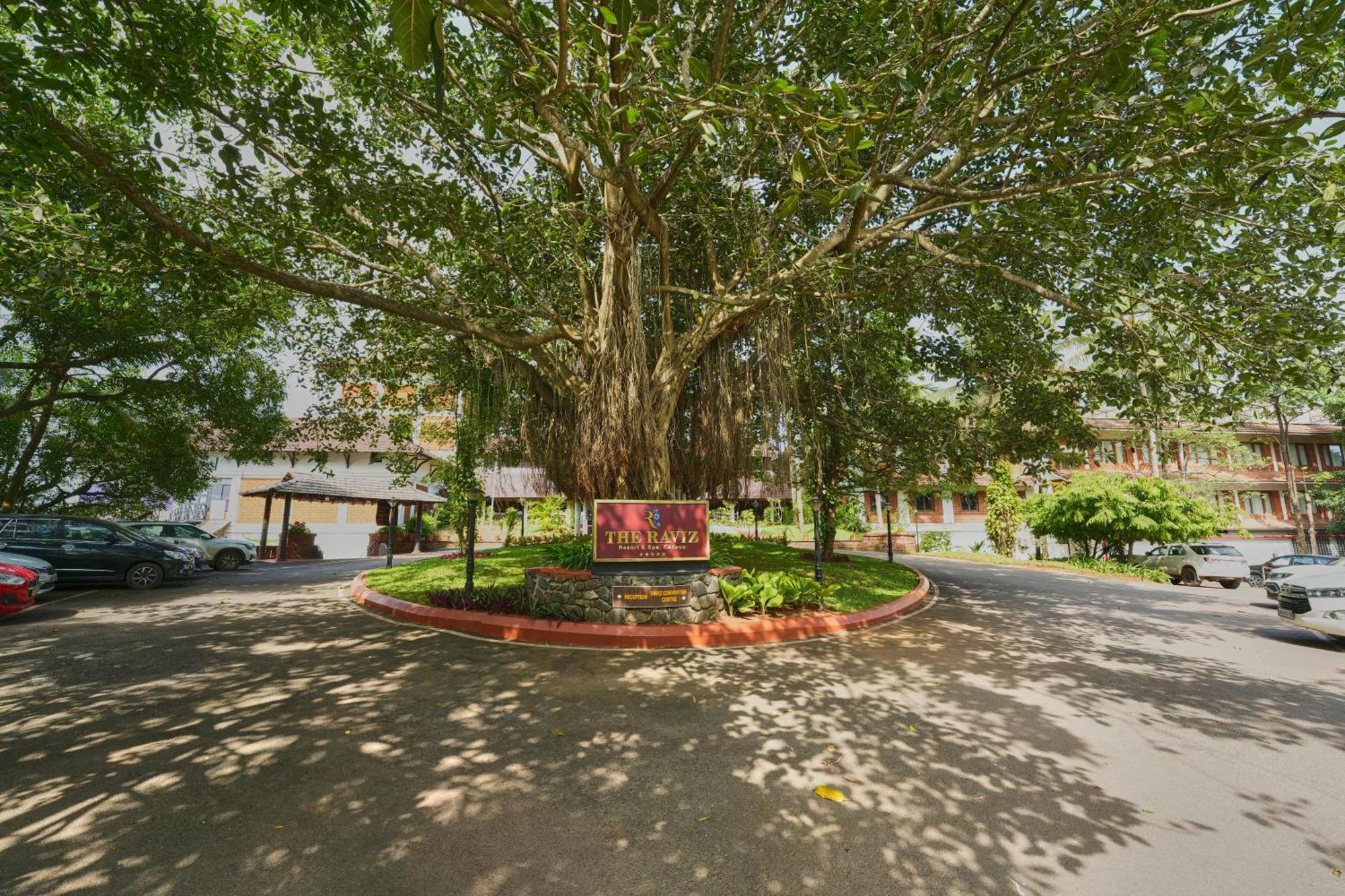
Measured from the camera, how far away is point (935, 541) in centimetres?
2820

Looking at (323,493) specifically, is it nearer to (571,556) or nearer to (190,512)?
(190,512)

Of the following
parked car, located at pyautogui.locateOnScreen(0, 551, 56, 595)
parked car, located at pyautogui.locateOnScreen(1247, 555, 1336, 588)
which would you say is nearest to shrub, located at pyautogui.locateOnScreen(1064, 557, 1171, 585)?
parked car, located at pyautogui.locateOnScreen(1247, 555, 1336, 588)

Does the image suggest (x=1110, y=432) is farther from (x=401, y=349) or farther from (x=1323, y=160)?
(x=401, y=349)

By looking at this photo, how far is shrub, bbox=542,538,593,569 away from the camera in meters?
8.96

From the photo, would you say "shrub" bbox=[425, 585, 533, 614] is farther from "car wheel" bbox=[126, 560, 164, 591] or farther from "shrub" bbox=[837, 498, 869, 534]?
"shrub" bbox=[837, 498, 869, 534]

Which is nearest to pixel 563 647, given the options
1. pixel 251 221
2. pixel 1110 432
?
pixel 251 221

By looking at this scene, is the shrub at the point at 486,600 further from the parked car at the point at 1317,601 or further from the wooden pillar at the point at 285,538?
the wooden pillar at the point at 285,538

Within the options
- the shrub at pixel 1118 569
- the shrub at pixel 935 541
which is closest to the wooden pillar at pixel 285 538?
the shrub at pixel 935 541

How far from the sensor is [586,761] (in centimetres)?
393

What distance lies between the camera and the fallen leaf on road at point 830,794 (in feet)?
11.4

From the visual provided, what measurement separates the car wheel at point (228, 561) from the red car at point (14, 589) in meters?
8.85

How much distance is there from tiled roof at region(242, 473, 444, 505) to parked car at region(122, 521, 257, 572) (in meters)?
1.62

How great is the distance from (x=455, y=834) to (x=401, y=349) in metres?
10.2

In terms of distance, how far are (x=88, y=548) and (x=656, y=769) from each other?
14.4 m
